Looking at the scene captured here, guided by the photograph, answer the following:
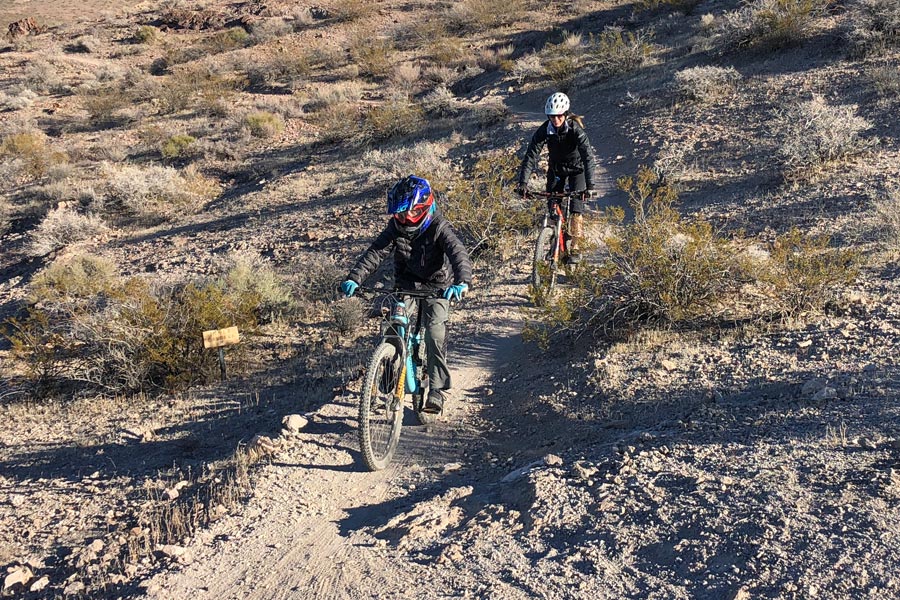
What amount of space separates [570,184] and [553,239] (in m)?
0.70

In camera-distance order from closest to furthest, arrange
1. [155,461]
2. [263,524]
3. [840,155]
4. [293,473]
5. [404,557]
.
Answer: [404,557] → [263,524] → [293,473] → [155,461] → [840,155]

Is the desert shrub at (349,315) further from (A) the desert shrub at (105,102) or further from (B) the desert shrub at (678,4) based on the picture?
(A) the desert shrub at (105,102)

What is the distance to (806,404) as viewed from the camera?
473 centimetres

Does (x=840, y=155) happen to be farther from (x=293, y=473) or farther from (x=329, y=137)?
(x=329, y=137)

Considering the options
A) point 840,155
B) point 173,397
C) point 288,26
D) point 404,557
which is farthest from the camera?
point 288,26

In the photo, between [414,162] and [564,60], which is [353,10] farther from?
[414,162]

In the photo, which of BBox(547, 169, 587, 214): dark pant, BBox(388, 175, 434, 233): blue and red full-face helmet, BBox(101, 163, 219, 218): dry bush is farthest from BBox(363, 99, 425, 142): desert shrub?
BBox(388, 175, 434, 233): blue and red full-face helmet

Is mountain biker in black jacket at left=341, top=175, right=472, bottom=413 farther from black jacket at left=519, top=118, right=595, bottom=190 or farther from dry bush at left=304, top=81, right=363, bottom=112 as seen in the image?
dry bush at left=304, top=81, right=363, bottom=112

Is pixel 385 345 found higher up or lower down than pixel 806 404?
higher up

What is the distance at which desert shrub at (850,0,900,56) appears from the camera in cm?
1402

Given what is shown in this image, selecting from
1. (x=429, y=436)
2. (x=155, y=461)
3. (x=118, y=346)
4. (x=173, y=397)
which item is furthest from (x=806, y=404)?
(x=118, y=346)

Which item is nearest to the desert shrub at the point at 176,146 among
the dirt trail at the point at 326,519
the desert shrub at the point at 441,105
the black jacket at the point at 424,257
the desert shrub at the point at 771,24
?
the desert shrub at the point at 441,105

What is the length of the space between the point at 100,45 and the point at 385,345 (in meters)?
38.7

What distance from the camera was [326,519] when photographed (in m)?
4.60
